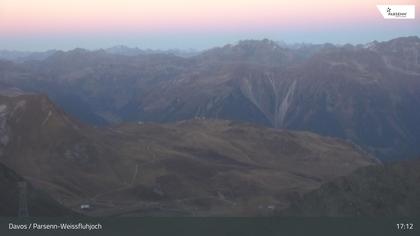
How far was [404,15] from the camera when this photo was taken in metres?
13.6

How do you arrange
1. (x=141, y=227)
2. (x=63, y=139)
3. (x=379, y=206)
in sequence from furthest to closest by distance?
(x=63, y=139)
(x=379, y=206)
(x=141, y=227)

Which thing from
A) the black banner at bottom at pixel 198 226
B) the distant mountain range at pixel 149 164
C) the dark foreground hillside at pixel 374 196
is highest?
the black banner at bottom at pixel 198 226

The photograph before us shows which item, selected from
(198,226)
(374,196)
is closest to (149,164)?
(374,196)

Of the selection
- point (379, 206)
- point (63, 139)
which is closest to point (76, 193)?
point (63, 139)

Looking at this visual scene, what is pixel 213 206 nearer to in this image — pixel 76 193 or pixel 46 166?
pixel 76 193

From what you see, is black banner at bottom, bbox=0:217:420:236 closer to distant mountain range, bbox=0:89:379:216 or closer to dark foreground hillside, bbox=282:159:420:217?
dark foreground hillside, bbox=282:159:420:217

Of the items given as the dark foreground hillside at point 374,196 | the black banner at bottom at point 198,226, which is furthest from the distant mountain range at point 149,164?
the black banner at bottom at point 198,226

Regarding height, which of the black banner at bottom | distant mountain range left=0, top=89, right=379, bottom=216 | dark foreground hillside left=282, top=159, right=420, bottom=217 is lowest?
distant mountain range left=0, top=89, right=379, bottom=216

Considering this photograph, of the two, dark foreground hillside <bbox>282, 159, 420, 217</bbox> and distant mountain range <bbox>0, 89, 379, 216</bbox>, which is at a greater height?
dark foreground hillside <bbox>282, 159, 420, 217</bbox>

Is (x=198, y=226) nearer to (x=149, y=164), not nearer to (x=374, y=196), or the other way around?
(x=374, y=196)

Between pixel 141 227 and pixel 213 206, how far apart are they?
67.3 metres

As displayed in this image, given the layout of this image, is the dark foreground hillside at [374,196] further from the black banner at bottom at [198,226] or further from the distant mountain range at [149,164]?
the distant mountain range at [149,164]

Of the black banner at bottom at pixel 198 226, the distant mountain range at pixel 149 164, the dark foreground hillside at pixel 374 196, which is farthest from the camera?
the distant mountain range at pixel 149 164

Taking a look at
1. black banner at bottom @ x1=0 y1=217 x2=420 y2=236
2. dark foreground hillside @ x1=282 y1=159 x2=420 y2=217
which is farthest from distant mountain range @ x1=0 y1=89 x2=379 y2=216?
black banner at bottom @ x1=0 y1=217 x2=420 y2=236
